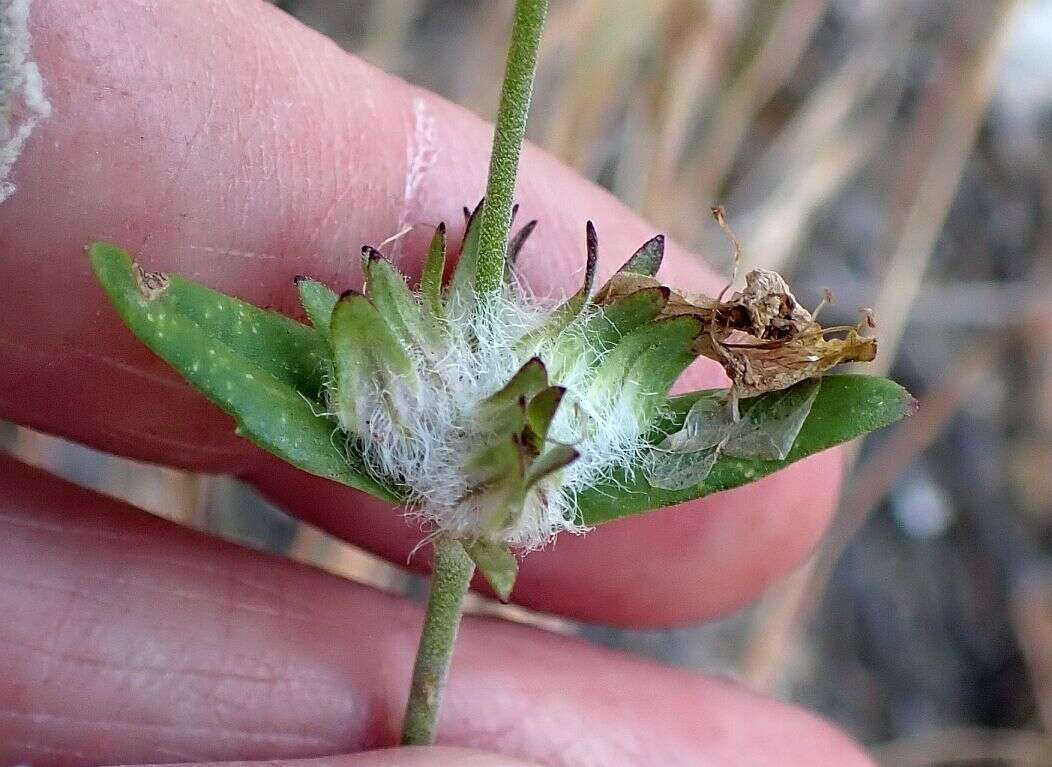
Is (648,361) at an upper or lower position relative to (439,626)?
upper

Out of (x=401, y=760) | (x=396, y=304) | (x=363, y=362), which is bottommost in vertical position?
(x=401, y=760)

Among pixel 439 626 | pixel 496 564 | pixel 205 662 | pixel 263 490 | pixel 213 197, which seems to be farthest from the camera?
pixel 263 490

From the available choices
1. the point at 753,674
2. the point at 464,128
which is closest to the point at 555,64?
the point at 464,128

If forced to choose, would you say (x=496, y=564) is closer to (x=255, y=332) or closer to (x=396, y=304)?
(x=396, y=304)

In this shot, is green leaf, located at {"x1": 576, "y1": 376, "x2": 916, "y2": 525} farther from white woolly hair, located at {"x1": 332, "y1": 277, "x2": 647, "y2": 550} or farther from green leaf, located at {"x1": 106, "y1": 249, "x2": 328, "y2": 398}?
green leaf, located at {"x1": 106, "y1": 249, "x2": 328, "y2": 398}

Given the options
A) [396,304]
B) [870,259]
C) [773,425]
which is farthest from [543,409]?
[870,259]

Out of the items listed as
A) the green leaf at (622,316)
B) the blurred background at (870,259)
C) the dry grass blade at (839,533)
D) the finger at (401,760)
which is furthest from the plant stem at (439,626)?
the dry grass blade at (839,533)

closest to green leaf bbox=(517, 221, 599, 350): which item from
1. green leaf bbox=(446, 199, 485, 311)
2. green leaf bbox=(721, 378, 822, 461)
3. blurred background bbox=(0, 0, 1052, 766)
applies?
green leaf bbox=(446, 199, 485, 311)
